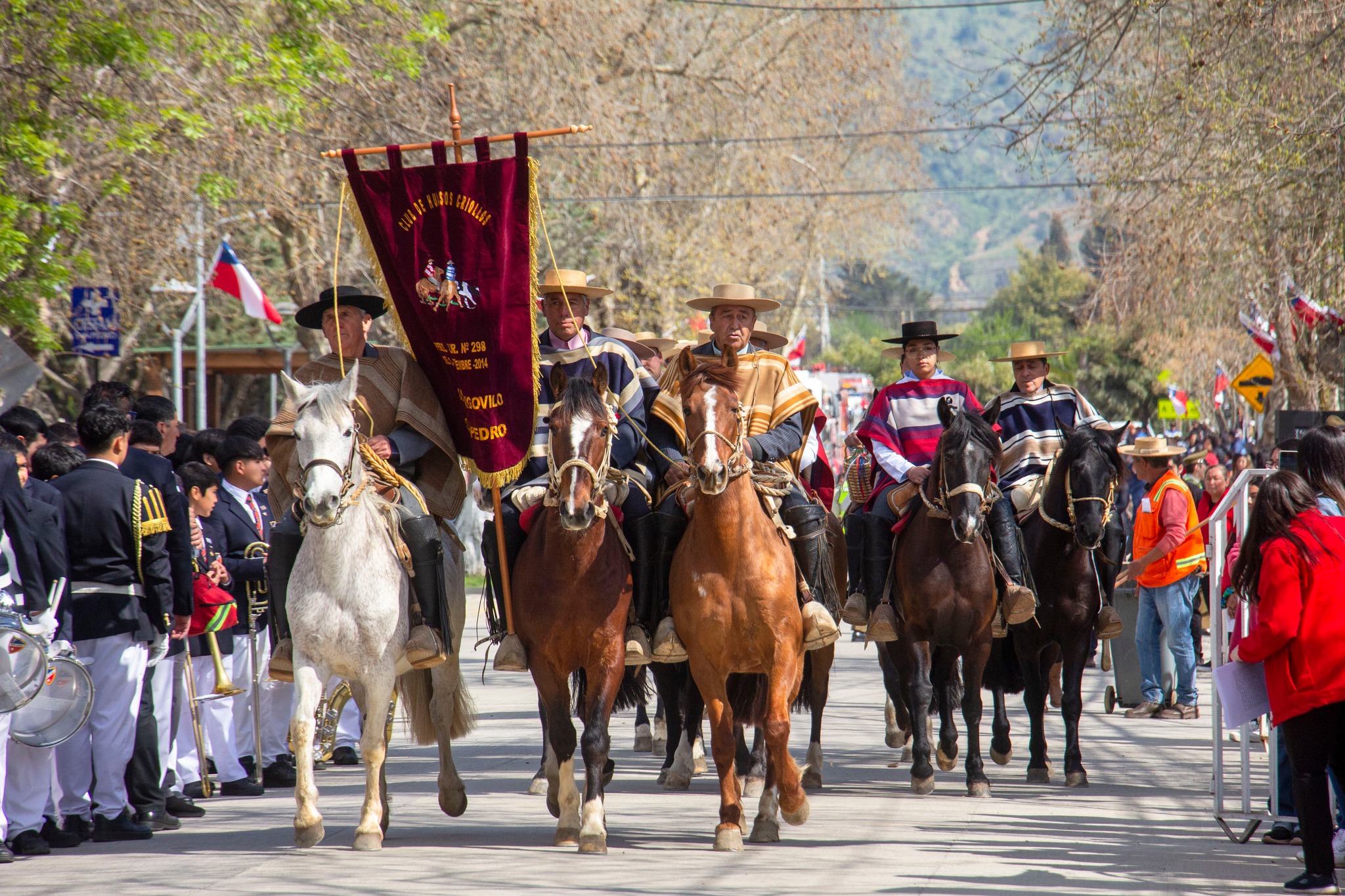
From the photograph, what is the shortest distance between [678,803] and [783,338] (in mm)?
4126

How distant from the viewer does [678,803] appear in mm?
9367

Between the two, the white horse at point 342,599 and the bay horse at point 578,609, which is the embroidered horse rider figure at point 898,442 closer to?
the bay horse at point 578,609

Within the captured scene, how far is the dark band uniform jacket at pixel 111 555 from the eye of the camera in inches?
325

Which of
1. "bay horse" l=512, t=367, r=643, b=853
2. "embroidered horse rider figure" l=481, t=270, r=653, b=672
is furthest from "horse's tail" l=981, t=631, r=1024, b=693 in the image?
"bay horse" l=512, t=367, r=643, b=853

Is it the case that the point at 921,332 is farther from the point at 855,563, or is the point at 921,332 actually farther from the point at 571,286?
the point at 571,286

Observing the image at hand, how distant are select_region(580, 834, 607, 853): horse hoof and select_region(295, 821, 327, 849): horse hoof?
1.36 meters

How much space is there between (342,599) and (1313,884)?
16.3ft

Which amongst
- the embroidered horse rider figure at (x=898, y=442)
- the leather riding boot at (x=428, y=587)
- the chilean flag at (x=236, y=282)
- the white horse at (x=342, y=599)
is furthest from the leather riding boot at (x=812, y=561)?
the chilean flag at (x=236, y=282)

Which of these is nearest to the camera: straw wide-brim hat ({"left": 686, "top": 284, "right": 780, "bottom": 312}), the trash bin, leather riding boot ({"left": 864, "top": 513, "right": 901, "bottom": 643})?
straw wide-brim hat ({"left": 686, "top": 284, "right": 780, "bottom": 312})

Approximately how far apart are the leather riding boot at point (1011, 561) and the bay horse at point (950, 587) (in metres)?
0.17

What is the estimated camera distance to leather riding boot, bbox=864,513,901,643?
32.4ft

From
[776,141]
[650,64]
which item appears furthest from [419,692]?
[776,141]

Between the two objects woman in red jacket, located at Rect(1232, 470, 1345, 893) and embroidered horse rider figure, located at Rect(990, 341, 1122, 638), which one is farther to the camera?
embroidered horse rider figure, located at Rect(990, 341, 1122, 638)

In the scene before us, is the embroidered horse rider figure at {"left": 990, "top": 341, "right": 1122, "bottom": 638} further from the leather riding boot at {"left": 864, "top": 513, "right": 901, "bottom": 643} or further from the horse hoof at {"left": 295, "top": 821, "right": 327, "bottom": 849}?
the horse hoof at {"left": 295, "top": 821, "right": 327, "bottom": 849}
